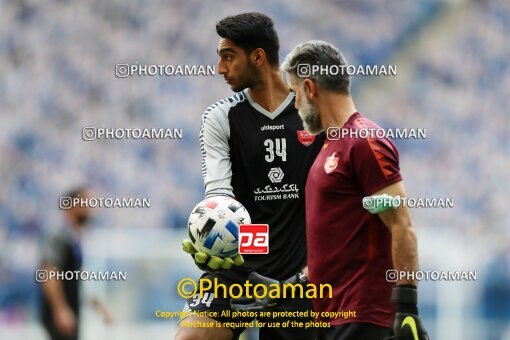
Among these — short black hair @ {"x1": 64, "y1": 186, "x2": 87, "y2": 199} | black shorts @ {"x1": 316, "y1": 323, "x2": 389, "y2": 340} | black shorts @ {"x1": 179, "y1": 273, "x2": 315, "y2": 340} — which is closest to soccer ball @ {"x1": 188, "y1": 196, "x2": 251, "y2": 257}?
black shorts @ {"x1": 179, "y1": 273, "x2": 315, "y2": 340}

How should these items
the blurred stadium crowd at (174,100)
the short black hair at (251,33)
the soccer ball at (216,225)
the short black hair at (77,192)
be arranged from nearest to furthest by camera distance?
the soccer ball at (216,225)
the short black hair at (251,33)
the short black hair at (77,192)
the blurred stadium crowd at (174,100)

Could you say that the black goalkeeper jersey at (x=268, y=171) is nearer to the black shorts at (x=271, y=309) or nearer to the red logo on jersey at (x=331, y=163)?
the black shorts at (x=271, y=309)

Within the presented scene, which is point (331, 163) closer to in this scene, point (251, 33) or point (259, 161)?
point (259, 161)

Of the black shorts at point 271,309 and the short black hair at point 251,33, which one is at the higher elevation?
the short black hair at point 251,33

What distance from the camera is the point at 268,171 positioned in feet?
14.8

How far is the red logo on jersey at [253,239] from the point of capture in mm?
4355

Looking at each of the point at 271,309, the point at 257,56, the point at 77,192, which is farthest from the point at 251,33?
the point at 77,192

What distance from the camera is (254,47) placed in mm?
4555

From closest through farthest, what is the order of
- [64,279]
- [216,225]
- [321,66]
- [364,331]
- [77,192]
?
1. [364,331]
2. [321,66]
3. [216,225]
4. [64,279]
5. [77,192]

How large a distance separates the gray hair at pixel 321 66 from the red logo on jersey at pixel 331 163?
29 centimetres

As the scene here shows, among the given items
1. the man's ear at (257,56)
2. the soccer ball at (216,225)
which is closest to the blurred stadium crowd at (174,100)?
the man's ear at (257,56)

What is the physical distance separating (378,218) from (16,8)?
734 cm

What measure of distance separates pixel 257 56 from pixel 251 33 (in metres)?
0.11

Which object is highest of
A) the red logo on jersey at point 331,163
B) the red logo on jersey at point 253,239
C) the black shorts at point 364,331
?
the red logo on jersey at point 331,163
